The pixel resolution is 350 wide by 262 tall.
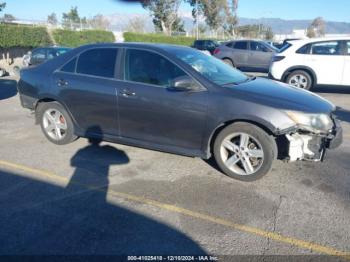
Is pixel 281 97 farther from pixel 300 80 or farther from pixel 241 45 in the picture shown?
pixel 241 45

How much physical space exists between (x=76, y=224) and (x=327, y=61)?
8.92m

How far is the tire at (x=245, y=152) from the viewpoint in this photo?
397 cm

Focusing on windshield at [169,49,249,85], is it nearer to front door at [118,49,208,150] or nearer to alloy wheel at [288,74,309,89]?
front door at [118,49,208,150]

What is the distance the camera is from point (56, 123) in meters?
5.47

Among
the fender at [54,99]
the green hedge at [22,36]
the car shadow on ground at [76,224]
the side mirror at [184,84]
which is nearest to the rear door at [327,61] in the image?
the side mirror at [184,84]

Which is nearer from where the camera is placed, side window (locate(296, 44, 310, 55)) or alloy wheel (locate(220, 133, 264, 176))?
alloy wheel (locate(220, 133, 264, 176))

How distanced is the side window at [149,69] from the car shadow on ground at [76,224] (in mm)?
1432

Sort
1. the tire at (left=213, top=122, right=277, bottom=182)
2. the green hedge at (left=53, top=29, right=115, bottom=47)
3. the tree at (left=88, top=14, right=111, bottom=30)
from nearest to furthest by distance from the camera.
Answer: the tire at (left=213, top=122, right=277, bottom=182) < the green hedge at (left=53, top=29, right=115, bottom=47) < the tree at (left=88, top=14, right=111, bottom=30)

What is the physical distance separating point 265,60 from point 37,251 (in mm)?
14782

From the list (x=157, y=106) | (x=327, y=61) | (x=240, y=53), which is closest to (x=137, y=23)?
(x=240, y=53)

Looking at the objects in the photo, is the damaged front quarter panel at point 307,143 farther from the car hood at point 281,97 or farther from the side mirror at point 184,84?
the side mirror at point 184,84

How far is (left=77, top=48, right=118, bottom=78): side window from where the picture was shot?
481cm

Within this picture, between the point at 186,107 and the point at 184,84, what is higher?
the point at 184,84

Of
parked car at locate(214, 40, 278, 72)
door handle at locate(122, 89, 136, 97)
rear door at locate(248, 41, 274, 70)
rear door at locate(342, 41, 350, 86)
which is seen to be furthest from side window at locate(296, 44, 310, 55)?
door handle at locate(122, 89, 136, 97)
